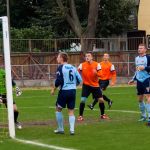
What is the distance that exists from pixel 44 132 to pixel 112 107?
7.34 meters

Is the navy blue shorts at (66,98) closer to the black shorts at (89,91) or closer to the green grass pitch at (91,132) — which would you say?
the green grass pitch at (91,132)

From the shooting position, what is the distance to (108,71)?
67.1 feet

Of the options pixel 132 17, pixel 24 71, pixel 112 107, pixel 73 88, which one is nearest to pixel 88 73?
pixel 73 88

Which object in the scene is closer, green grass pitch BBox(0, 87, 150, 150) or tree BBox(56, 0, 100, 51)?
green grass pitch BBox(0, 87, 150, 150)

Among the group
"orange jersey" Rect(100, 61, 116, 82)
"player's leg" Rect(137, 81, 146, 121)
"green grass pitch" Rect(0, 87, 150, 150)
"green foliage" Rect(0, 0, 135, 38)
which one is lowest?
"green grass pitch" Rect(0, 87, 150, 150)

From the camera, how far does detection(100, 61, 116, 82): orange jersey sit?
20.2 metres

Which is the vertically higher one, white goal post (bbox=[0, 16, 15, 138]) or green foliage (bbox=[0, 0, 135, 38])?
green foliage (bbox=[0, 0, 135, 38])

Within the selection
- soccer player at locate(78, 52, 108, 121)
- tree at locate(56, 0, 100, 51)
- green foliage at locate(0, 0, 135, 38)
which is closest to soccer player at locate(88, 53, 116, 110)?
soccer player at locate(78, 52, 108, 121)

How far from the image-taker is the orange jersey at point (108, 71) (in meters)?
20.2

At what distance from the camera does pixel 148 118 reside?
597 inches

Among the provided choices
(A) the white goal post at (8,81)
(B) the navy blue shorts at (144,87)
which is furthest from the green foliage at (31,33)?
(A) the white goal post at (8,81)

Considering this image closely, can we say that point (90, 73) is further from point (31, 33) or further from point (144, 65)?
point (31, 33)

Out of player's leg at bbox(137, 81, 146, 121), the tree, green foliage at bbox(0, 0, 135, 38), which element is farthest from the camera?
green foliage at bbox(0, 0, 135, 38)

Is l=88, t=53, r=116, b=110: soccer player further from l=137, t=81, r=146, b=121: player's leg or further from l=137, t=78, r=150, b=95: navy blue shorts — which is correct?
l=137, t=78, r=150, b=95: navy blue shorts
